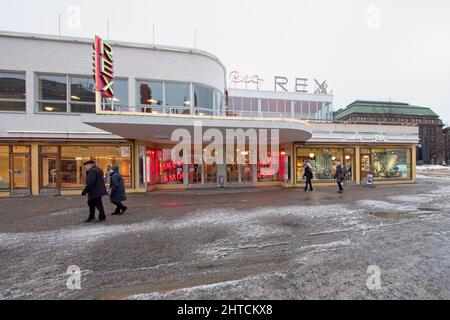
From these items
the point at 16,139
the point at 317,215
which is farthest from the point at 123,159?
the point at 317,215

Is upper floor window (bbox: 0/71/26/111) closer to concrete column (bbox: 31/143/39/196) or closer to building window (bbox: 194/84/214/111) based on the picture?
concrete column (bbox: 31/143/39/196)

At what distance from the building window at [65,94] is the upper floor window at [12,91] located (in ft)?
2.74

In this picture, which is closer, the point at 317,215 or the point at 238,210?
the point at 317,215

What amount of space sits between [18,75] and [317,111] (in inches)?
1048

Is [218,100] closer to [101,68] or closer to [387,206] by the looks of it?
[101,68]

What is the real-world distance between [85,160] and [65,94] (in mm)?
4065

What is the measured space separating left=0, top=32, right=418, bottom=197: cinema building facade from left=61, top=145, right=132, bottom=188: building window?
0.17ft

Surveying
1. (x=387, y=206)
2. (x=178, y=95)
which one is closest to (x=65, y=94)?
(x=178, y=95)

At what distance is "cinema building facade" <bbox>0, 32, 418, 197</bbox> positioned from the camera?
12430 mm

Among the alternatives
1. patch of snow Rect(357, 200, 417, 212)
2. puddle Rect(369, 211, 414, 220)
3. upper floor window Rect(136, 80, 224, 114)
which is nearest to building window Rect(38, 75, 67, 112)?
upper floor window Rect(136, 80, 224, 114)

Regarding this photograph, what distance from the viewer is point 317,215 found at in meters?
7.11

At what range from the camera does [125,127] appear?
385 inches

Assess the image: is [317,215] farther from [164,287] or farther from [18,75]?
[18,75]
